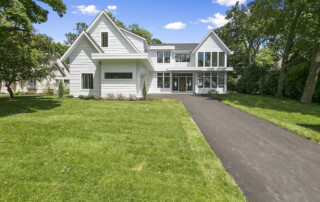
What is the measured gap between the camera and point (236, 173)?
12.2 feet

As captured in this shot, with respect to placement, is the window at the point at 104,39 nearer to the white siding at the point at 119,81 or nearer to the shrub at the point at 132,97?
the white siding at the point at 119,81

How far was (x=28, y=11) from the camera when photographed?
9969 mm

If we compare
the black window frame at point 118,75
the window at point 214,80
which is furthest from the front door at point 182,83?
the black window frame at point 118,75

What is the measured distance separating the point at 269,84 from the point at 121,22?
113 feet

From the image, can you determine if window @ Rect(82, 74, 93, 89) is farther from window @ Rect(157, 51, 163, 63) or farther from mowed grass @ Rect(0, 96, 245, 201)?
window @ Rect(157, 51, 163, 63)

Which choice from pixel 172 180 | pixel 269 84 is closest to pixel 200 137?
pixel 172 180

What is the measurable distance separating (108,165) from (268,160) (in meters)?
4.09

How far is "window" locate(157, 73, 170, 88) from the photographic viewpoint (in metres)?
25.3

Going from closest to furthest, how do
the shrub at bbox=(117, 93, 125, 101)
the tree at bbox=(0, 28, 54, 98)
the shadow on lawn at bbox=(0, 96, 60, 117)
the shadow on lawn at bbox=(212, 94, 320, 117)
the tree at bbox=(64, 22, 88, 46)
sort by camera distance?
the shadow on lawn at bbox=(0, 96, 60, 117) < the shadow on lawn at bbox=(212, 94, 320, 117) < the tree at bbox=(0, 28, 54, 98) < the shrub at bbox=(117, 93, 125, 101) < the tree at bbox=(64, 22, 88, 46)

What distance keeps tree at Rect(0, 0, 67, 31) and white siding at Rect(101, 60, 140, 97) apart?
17.5 ft

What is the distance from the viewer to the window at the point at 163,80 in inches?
995

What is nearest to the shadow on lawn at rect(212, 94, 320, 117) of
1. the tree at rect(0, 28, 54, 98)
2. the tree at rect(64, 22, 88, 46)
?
the tree at rect(0, 28, 54, 98)

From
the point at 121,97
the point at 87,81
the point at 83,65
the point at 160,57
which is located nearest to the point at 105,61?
the point at 83,65

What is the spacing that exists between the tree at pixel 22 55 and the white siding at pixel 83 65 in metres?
3.30
